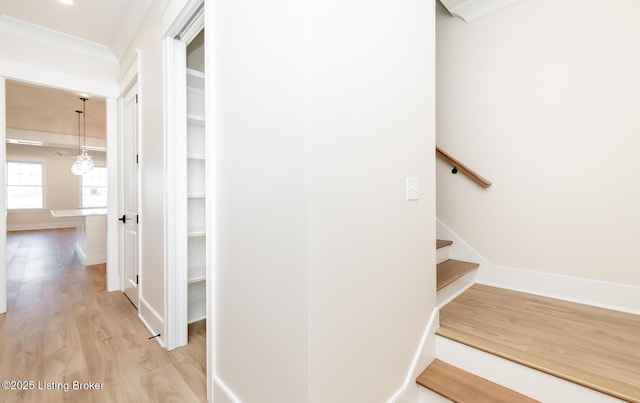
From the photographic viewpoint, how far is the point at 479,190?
2.50 m

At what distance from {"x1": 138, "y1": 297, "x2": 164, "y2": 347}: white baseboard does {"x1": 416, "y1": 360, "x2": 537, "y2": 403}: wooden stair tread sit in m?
1.92

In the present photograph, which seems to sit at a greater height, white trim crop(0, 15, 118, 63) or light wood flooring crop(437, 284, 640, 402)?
white trim crop(0, 15, 118, 63)

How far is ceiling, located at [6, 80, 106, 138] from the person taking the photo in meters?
4.39

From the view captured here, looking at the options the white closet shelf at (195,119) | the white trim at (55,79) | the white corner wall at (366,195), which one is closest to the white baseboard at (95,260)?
the white trim at (55,79)

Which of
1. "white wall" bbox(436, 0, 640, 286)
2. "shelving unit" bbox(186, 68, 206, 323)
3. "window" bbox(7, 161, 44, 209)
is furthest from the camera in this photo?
"window" bbox(7, 161, 44, 209)

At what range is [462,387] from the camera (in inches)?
53.8

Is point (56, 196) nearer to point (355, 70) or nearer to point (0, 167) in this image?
point (0, 167)

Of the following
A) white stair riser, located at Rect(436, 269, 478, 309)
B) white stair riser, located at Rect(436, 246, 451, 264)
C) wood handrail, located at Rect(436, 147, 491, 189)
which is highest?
wood handrail, located at Rect(436, 147, 491, 189)

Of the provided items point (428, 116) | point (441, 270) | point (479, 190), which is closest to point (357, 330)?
point (428, 116)

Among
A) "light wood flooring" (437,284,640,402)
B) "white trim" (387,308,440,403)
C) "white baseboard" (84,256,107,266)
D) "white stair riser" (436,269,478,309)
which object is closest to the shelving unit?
"white trim" (387,308,440,403)

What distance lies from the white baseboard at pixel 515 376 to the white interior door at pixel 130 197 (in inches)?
109

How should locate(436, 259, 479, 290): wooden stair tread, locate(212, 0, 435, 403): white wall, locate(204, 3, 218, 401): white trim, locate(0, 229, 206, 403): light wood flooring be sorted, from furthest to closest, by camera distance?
locate(436, 259, 479, 290): wooden stair tread → locate(0, 229, 206, 403): light wood flooring → locate(204, 3, 218, 401): white trim → locate(212, 0, 435, 403): white wall

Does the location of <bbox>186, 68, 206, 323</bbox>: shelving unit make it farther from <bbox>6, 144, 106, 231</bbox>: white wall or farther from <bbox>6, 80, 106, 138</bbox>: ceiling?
<bbox>6, 144, 106, 231</bbox>: white wall

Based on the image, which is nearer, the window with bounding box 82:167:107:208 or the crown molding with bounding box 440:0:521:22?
the crown molding with bounding box 440:0:521:22
